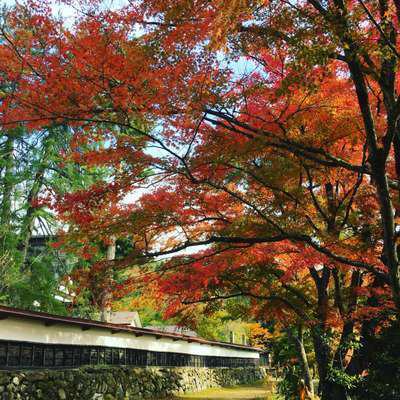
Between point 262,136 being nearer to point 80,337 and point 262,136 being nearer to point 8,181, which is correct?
point 80,337

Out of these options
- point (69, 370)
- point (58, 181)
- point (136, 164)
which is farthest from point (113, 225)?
point (58, 181)

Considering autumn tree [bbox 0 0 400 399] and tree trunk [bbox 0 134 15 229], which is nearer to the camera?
autumn tree [bbox 0 0 400 399]

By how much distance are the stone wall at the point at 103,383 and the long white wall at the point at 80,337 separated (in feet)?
2.78

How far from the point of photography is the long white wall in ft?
36.6

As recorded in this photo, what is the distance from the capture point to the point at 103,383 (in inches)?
586

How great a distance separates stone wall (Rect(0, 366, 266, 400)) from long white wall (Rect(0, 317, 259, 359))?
846mm

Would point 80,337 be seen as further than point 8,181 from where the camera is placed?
No

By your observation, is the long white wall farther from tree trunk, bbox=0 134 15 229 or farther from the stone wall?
tree trunk, bbox=0 134 15 229

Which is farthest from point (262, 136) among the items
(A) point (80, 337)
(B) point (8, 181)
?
(B) point (8, 181)

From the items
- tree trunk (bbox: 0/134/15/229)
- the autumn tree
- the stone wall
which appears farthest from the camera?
tree trunk (bbox: 0/134/15/229)

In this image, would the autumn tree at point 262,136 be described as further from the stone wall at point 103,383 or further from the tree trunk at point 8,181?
the tree trunk at point 8,181

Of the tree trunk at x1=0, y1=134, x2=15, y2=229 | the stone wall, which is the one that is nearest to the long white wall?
the stone wall

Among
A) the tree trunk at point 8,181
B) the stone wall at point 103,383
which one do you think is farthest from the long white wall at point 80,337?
the tree trunk at point 8,181

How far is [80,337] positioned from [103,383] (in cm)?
205
